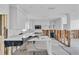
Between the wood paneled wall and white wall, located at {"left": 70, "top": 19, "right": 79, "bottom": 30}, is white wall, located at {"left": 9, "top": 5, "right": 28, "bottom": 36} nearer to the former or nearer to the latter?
the wood paneled wall

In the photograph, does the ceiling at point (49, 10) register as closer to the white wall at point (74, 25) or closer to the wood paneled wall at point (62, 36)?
the white wall at point (74, 25)

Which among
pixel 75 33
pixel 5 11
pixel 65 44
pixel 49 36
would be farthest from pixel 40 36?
pixel 5 11

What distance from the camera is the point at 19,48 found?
1926 mm

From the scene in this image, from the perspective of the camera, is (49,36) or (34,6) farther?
(49,36)

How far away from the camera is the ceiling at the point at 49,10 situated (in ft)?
6.06

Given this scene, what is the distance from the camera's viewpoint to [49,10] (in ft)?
6.40

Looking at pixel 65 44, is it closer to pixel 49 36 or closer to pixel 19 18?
pixel 49 36

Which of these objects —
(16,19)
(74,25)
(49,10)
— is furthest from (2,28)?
(74,25)

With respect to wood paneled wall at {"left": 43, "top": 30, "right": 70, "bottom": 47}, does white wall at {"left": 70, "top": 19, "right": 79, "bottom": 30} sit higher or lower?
higher

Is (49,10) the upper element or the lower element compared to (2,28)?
upper

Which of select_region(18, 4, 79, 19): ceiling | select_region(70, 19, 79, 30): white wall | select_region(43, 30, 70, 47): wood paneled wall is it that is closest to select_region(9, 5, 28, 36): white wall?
select_region(18, 4, 79, 19): ceiling

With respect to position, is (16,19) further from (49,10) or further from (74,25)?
(74,25)

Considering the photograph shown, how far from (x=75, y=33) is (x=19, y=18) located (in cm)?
92

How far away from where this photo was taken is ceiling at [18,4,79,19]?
1.85 metres
